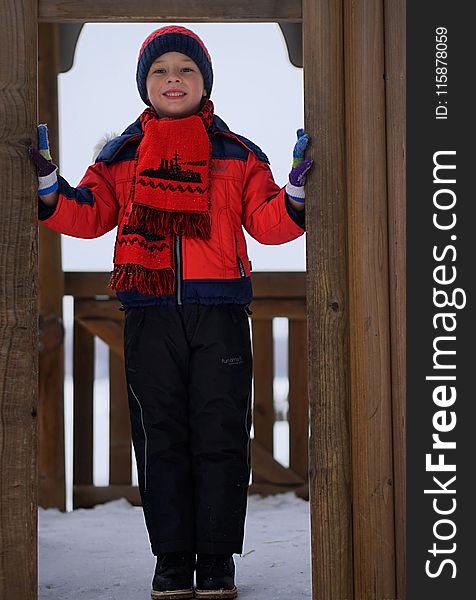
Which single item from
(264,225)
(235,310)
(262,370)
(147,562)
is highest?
(264,225)

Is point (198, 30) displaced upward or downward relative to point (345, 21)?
upward

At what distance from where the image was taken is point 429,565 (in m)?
2.24

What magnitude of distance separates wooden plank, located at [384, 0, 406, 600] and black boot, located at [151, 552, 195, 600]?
2.03 feet

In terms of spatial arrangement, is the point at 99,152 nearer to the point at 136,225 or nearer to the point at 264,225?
the point at 136,225

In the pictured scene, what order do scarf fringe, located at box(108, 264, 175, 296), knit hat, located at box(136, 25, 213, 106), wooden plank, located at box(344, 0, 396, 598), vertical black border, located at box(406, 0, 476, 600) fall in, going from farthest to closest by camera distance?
knit hat, located at box(136, 25, 213, 106)
scarf fringe, located at box(108, 264, 175, 296)
wooden plank, located at box(344, 0, 396, 598)
vertical black border, located at box(406, 0, 476, 600)

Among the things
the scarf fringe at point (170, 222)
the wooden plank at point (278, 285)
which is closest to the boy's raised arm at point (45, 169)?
the scarf fringe at point (170, 222)

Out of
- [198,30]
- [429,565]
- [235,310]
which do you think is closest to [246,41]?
[198,30]

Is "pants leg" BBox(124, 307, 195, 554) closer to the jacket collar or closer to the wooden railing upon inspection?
the jacket collar

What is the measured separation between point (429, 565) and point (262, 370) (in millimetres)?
2688

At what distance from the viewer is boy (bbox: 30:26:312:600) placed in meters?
2.67

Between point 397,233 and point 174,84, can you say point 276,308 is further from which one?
point 397,233

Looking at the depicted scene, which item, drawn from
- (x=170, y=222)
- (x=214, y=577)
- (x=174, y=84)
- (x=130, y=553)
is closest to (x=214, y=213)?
(x=170, y=222)

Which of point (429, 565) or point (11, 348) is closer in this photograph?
point (429, 565)

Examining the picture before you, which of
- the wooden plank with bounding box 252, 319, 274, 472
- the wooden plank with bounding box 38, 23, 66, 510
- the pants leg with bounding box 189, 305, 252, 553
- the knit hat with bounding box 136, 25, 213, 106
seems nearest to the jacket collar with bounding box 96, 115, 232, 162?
A: the knit hat with bounding box 136, 25, 213, 106
